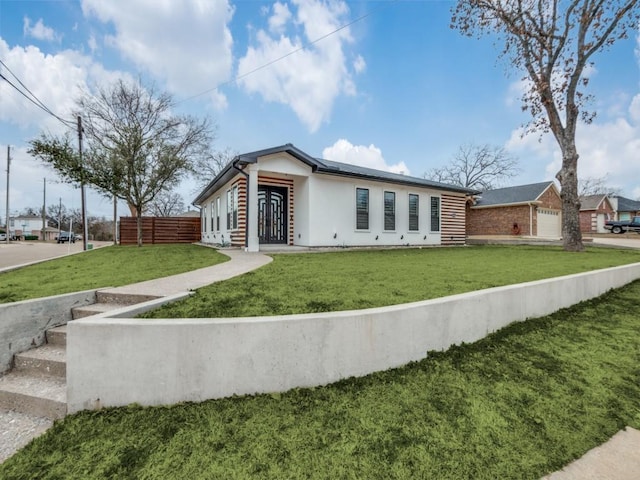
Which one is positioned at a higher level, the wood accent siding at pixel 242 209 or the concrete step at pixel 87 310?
the wood accent siding at pixel 242 209

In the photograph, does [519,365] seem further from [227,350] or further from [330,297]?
[227,350]

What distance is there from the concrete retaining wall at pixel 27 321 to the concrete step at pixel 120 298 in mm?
328

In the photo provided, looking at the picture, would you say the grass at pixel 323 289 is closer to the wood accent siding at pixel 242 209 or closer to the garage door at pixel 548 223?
the wood accent siding at pixel 242 209

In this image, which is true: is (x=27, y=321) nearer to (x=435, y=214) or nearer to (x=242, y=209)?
(x=242, y=209)

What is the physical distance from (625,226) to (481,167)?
43.8ft

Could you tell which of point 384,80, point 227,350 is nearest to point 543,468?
point 227,350

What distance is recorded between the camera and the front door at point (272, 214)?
430 inches

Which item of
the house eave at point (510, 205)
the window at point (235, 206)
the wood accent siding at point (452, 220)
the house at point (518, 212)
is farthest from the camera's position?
the house at point (518, 212)

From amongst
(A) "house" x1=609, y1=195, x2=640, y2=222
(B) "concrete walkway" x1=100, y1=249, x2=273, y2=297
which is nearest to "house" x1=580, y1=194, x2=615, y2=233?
(A) "house" x1=609, y1=195, x2=640, y2=222

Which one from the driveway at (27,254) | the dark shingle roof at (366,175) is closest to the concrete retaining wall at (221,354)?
the driveway at (27,254)

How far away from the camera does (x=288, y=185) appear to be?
1108cm

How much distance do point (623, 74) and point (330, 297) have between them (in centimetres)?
1589

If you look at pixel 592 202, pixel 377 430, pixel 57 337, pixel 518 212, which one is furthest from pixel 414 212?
pixel 592 202

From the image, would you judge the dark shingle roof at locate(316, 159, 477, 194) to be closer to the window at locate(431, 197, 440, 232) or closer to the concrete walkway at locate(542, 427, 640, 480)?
the window at locate(431, 197, 440, 232)
